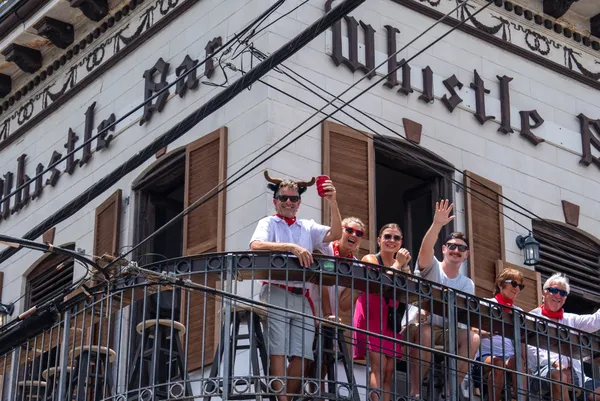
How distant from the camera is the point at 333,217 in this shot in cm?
1380

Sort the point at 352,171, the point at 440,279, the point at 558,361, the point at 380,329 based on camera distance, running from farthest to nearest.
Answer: the point at 352,171, the point at 558,361, the point at 440,279, the point at 380,329

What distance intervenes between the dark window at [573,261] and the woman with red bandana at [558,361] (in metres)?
2.82

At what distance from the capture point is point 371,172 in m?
16.6

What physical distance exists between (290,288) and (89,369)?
1938 mm

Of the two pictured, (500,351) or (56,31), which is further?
(56,31)

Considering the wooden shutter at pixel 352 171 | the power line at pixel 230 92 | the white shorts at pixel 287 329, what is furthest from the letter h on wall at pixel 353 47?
the white shorts at pixel 287 329

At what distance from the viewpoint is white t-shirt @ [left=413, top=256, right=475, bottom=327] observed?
1399 cm

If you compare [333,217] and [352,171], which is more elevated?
[352,171]

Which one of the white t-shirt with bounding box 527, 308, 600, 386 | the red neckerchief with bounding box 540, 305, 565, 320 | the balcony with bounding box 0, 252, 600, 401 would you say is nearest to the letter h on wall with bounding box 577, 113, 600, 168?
the white t-shirt with bounding box 527, 308, 600, 386

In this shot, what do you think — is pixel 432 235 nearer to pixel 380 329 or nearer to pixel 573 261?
pixel 380 329

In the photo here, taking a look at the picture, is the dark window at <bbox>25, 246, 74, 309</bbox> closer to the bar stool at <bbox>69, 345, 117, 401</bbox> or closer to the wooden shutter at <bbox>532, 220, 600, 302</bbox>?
the bar stool at <bbox>69, 345, 117, 401</bbox>

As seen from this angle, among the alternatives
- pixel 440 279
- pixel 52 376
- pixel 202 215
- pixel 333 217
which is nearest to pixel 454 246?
pixel 440 279

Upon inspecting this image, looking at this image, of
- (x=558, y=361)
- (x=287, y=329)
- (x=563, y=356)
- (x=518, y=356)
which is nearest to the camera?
(x=287, y=329)

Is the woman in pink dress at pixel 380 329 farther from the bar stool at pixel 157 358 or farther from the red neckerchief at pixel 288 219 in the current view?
the bar stool at pixel 157 358
